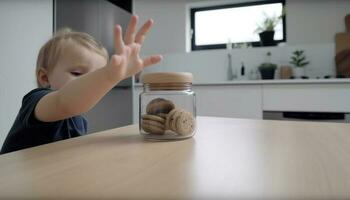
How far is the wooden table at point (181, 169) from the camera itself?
0.85ft

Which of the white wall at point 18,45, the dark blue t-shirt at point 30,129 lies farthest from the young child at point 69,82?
the white wall at point 18,45

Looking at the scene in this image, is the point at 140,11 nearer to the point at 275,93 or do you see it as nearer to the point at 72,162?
the point at 275,93

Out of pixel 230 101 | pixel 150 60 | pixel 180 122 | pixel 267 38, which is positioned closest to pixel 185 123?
pixel 180 122

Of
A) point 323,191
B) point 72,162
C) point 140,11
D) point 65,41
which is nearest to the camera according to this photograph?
point 323,191

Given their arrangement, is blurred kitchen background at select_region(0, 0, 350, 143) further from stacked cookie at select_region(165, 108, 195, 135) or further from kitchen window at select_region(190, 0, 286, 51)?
stacked cookie at select_region(165, 108, 195, 135)

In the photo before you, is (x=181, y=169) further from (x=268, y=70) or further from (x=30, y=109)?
(x=268, y=70)

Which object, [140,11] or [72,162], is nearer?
[72,162]

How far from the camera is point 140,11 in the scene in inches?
130

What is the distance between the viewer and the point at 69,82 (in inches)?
20.5

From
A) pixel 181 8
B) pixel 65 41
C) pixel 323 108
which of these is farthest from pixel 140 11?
pixel 65 41

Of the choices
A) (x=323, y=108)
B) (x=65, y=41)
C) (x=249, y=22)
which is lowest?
(x=323, y=108)

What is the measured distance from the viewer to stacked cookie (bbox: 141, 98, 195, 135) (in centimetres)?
54

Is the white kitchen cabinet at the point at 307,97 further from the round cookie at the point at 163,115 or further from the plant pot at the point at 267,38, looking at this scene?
the round cookie at the point at 163,115

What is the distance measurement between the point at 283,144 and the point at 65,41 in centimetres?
61
